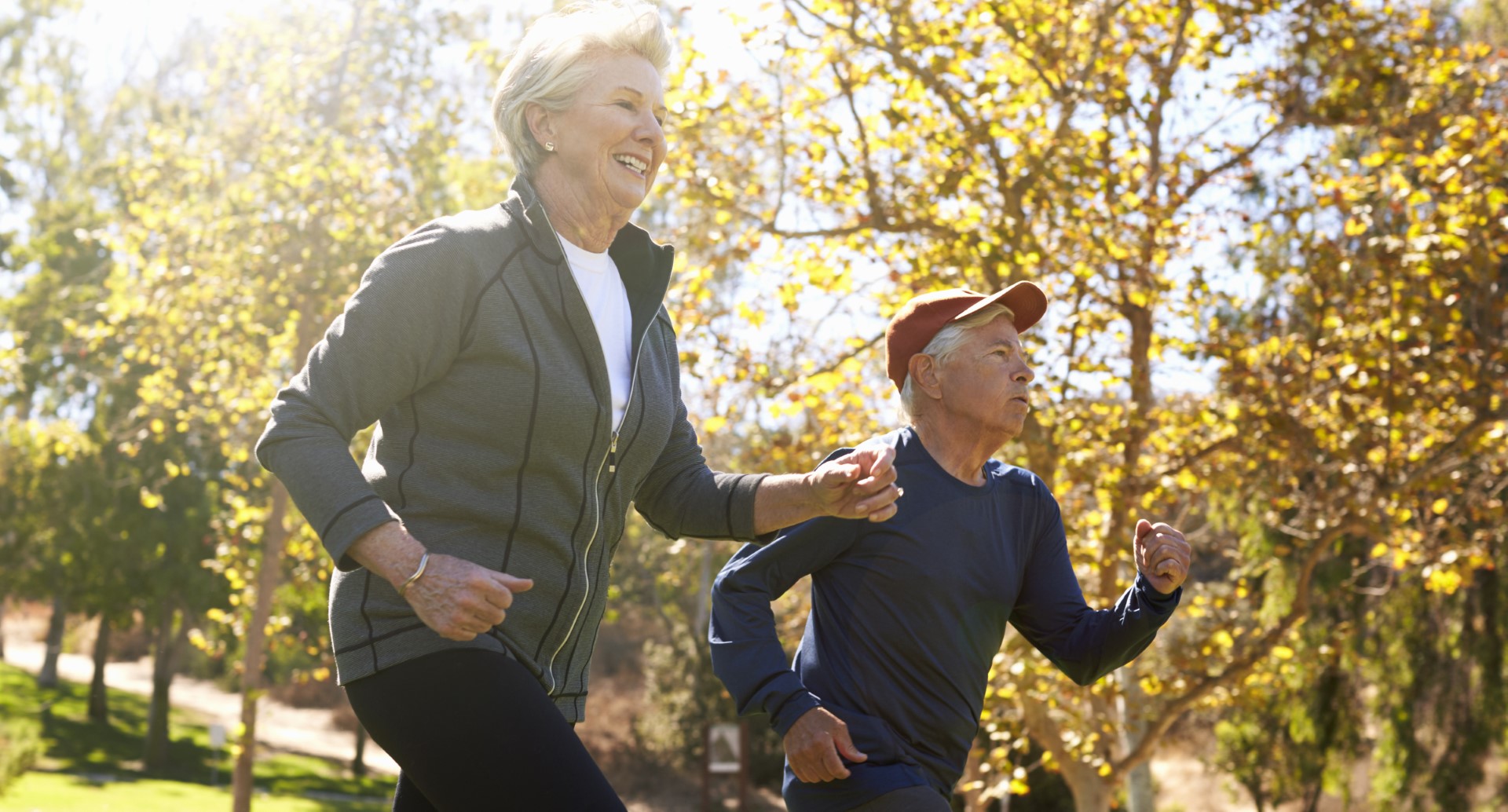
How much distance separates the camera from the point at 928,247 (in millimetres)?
Result: 10648

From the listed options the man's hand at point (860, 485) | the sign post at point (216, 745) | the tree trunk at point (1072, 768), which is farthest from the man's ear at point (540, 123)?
the sign post at point (216, 745)

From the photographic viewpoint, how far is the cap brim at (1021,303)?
11.0ft

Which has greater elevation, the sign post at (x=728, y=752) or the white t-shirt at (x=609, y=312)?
the white t-shirt at (x=609, y=312)

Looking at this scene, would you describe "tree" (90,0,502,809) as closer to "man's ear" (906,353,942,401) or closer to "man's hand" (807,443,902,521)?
"man's ear" (906,353,942,401)

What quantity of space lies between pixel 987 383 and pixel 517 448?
152 cm

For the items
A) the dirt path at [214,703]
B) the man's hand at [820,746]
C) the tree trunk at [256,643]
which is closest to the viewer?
the man's hand at [820,746]

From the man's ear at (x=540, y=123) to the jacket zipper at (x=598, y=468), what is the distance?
15 centimetres

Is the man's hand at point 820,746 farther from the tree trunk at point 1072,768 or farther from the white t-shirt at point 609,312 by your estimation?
the tree trunk at point 1072,768

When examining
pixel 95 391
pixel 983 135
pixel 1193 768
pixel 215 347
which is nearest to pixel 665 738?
pixel 1193 768

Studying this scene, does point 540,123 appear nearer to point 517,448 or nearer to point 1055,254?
point 517,448

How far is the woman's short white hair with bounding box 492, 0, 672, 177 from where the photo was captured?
7.91 feet

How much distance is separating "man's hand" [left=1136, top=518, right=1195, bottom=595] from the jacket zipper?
1234 mm

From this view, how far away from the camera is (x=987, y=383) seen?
3.32 metres

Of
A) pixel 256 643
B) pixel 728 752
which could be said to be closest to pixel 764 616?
pixel 256 643
